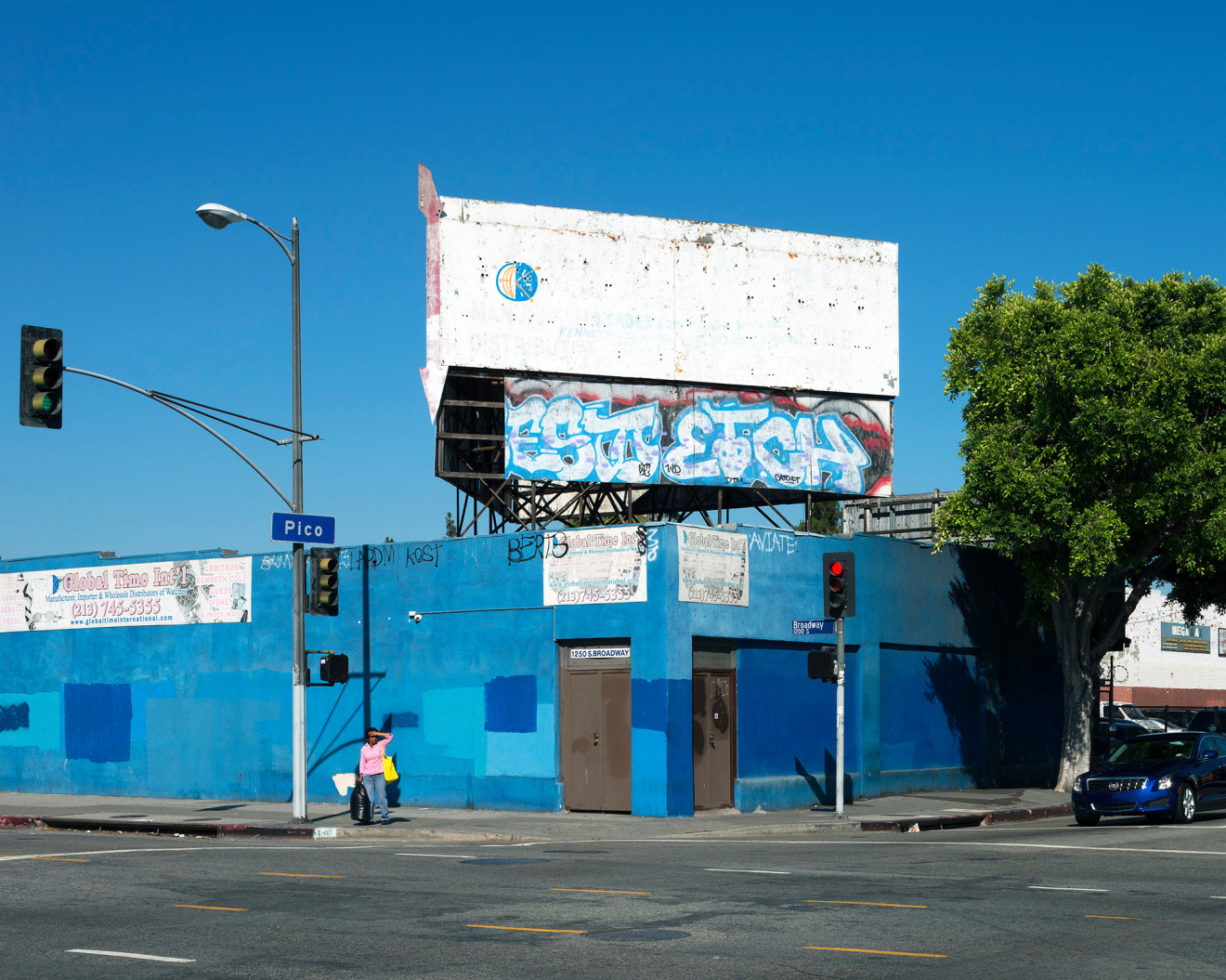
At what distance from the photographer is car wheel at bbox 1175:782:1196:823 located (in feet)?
71.4

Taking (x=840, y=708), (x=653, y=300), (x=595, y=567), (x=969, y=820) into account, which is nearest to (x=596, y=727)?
(x=595, y=567)

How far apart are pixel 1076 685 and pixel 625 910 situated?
19799 millimetres

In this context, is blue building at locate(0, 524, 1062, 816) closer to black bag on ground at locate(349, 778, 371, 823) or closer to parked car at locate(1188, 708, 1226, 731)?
black bag on ground at locate(349, 778, 371, 823)

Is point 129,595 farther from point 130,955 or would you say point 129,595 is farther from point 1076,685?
point 130,955

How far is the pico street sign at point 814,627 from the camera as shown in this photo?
2457cm

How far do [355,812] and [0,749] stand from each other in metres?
14.7

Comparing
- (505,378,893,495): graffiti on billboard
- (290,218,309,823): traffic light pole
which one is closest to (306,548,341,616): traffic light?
(290,218,309,823): traffic light pole

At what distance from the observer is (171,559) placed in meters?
30.2

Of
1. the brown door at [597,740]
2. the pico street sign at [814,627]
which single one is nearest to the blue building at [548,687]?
the brown door at [597,740]

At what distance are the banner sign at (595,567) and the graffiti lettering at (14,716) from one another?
15.0 meters

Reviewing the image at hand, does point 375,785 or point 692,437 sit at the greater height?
point 692,437

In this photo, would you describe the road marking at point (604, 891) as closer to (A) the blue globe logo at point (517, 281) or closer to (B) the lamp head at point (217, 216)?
(B) the lamp head at point (217, 216)

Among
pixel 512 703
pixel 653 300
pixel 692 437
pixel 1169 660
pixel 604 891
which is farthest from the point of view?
pixel 1169 660

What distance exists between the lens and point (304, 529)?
2205 centimetres
